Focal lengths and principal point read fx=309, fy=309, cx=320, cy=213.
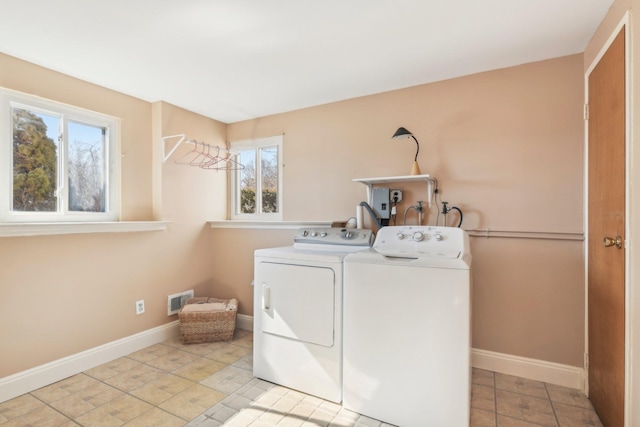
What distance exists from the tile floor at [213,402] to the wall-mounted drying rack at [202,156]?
1.80 meters

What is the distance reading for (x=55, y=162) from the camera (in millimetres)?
2262

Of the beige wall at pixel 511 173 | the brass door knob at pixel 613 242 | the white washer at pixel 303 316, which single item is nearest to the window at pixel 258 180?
the beige wall at pixel 511 173

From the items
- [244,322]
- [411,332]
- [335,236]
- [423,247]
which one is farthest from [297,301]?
[244,322]

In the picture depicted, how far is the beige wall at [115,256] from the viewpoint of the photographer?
202cm

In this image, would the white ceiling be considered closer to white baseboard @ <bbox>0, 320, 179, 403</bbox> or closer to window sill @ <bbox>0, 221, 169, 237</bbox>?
window sill @ <bbox>0, 221, 169, 237</bbox>

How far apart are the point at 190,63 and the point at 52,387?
240cm

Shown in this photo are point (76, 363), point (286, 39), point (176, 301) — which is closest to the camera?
point (286, 39)

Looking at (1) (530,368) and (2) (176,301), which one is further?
(2) (176,301)

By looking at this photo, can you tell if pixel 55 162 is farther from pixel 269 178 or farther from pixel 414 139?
pixel 414 139

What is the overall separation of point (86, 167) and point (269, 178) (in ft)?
5.14

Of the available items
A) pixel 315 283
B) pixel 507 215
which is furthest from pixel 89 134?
pixel 507 215

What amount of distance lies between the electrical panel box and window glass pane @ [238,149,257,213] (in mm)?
1436

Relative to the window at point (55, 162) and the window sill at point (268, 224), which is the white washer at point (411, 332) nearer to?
the window sill at point (268, 224)

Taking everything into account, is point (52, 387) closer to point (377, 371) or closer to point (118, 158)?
point (118, 158)
